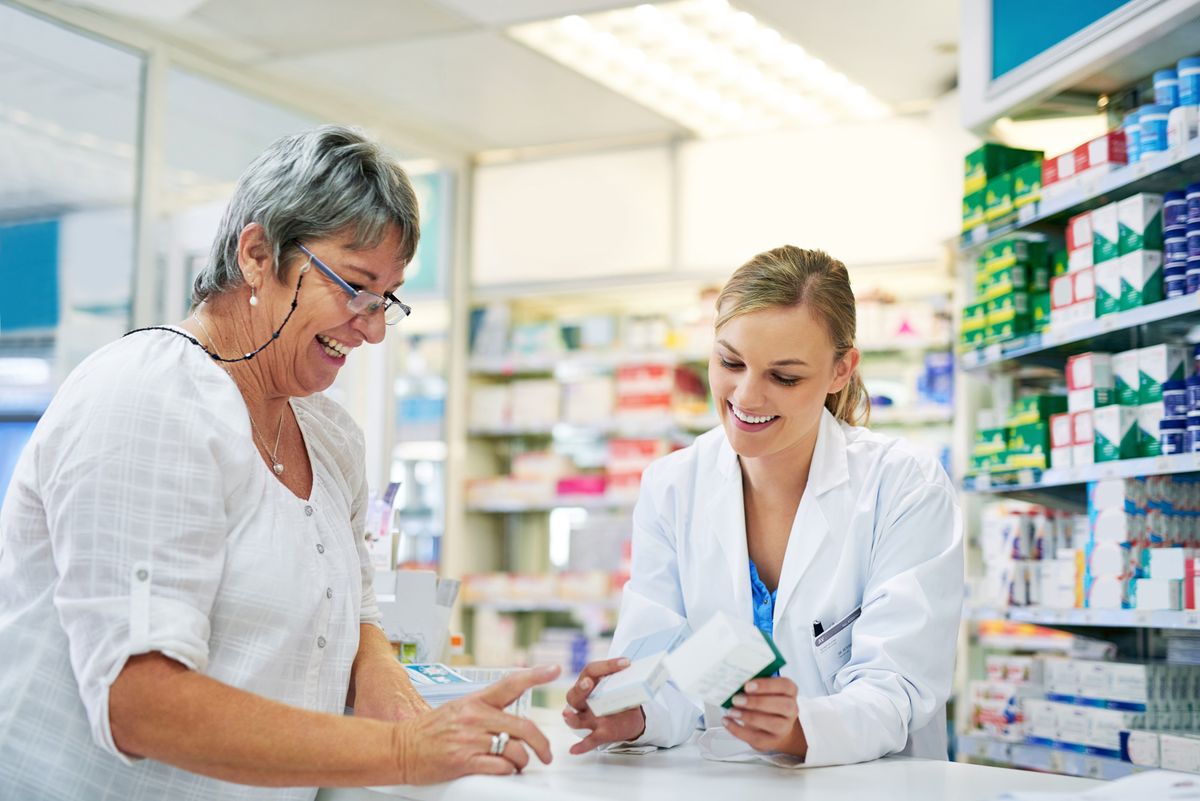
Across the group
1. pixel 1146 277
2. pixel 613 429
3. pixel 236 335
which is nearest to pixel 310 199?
pixel 236 335

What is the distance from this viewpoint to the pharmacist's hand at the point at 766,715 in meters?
1.67

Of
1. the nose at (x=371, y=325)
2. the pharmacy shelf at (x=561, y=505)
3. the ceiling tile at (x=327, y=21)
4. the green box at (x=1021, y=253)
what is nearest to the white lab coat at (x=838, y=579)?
the nose at (x=371, y=325)

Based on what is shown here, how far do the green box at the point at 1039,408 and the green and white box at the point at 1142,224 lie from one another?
52 cm

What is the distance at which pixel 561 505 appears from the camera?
6641mm

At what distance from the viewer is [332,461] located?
1.99m

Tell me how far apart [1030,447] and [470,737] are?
245 centimetres

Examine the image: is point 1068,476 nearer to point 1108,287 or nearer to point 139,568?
point 1108,287

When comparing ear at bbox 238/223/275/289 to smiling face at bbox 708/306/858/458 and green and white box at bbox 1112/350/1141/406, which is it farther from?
green and white box at bbox 1112/350/1141/406

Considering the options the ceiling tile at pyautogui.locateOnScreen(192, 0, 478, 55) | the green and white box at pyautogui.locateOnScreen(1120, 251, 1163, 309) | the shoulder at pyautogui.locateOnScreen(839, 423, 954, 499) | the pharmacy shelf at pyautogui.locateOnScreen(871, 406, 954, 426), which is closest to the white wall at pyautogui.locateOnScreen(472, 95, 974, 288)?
the pharmacy shelf at pyautogui.locateOnScreen(871, 406, 954, 426)

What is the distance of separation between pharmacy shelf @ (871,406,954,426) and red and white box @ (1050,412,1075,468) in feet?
6.92

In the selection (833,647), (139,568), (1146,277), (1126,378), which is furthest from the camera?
(1126,378)

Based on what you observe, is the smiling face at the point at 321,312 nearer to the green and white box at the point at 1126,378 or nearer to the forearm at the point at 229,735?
the forearm at the point at 229,735

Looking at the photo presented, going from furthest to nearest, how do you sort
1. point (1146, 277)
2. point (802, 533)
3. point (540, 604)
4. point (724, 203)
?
1. point (540, 604)
2. point (724, 203)
3. point (1146, 277)
4. point (802, 533)

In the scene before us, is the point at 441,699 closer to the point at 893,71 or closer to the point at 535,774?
the point at 535,774
